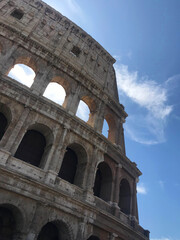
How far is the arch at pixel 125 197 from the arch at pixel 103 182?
171cm

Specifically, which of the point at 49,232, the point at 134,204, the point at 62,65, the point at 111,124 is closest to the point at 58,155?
the point at 49,232

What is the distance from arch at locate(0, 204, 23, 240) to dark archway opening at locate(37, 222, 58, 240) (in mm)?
1467

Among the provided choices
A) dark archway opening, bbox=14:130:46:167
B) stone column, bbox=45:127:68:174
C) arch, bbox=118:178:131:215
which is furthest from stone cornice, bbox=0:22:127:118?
arch, bbox=118:178:131:215

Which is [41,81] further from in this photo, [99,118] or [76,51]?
[76,51]

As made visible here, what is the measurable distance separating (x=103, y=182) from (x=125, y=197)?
2.15m

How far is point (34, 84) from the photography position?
1166cm

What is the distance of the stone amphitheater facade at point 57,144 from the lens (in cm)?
844

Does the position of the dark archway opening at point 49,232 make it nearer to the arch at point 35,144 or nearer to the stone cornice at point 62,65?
the arch at point 35,144

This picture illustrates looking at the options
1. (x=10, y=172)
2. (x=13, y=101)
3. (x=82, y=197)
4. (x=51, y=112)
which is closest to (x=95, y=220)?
(x=82, y=197)

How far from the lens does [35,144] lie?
35.6ft

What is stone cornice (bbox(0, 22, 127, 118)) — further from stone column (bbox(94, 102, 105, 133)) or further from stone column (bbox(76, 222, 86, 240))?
stone column (bbox(76, 222, 86, 240))

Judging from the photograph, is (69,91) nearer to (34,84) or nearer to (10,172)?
(34,84)

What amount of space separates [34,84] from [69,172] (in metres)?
5.46

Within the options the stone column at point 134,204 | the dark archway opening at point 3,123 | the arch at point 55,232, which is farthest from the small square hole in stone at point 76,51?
the arch at point 55,232
